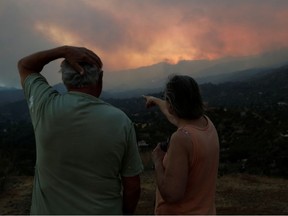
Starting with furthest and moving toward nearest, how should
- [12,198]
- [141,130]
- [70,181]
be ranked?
[141,130] → [12,198] → [70,181]

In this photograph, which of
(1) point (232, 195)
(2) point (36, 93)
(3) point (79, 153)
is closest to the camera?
(3) point (79, 153)

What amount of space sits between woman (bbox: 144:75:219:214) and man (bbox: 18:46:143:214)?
10.0 inches

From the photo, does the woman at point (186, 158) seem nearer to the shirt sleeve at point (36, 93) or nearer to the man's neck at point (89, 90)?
the man's neck at point (89, 90)

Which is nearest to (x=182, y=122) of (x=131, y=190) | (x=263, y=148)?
(x=131, y=190)

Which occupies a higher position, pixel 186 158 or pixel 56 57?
pixel 56 57

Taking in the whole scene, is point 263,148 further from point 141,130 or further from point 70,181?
point 70,181

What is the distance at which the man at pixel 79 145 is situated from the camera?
2.07m

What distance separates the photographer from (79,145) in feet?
6.82

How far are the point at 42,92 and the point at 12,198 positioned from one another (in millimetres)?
9745

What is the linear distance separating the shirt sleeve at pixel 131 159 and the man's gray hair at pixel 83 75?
283 millimetres

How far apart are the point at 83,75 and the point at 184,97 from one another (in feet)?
1.79

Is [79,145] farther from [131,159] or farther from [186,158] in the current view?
[186,158]

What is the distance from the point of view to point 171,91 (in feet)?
7.84

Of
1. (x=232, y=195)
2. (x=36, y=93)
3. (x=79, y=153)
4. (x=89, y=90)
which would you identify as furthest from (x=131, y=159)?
(x=232, y=195)
